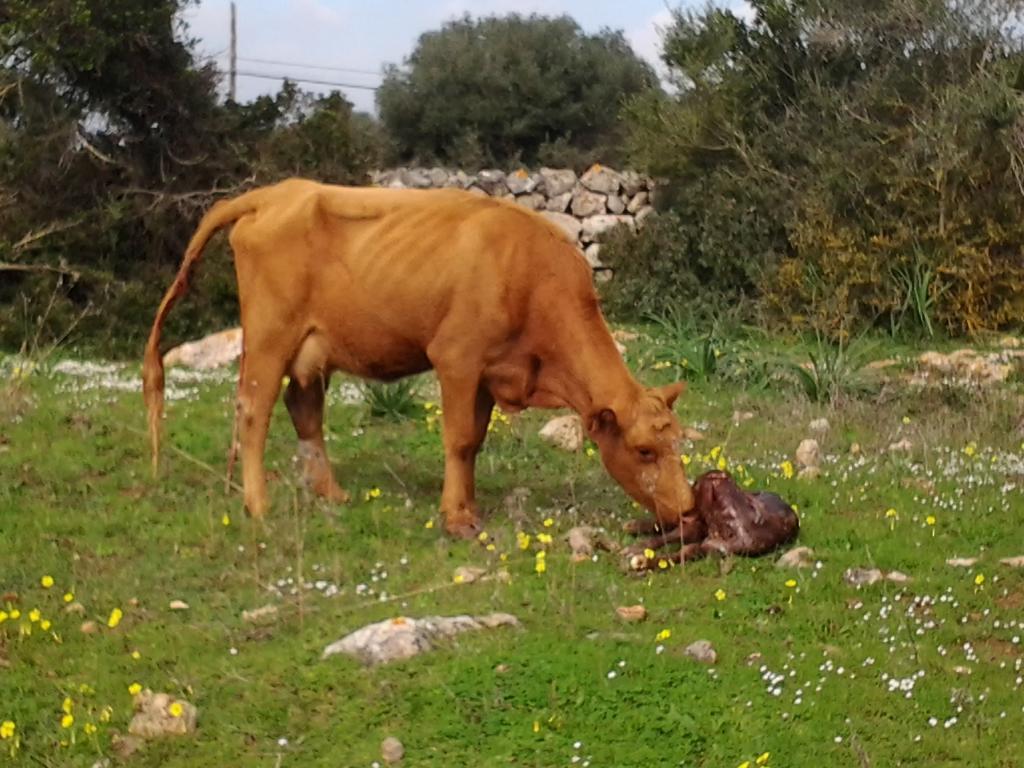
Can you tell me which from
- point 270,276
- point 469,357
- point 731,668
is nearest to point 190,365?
point 270,276

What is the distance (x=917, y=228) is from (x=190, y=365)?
355 inches

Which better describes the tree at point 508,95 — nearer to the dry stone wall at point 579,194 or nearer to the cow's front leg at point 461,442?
the dry stone wall at point 579,194

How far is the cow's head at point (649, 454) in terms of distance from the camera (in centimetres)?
698

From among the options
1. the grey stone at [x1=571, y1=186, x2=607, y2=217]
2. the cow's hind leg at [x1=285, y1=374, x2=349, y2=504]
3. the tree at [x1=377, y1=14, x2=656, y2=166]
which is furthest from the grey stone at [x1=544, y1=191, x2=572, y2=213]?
the cow's hind leg at [x1=285, y1=374, x2=349, y2=504]

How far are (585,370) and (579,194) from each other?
15127 mm

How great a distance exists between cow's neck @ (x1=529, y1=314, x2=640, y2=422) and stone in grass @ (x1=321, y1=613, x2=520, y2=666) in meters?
1.90

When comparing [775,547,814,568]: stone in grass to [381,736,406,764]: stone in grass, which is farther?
[775,547,814,568]: stone in grass

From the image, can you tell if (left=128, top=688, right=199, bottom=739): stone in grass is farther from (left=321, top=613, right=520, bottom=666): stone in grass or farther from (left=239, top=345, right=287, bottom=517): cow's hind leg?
(left=239, top=345, right=287, bottom=517): cow's hind leg

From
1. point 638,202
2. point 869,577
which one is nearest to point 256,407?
point 869,577

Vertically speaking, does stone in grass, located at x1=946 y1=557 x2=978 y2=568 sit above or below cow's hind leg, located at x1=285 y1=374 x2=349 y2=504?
below

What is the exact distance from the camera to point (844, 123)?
17.8m

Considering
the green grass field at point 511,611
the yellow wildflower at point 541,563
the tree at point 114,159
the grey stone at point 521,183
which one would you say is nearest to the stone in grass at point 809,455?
the green grass field at point 511,611

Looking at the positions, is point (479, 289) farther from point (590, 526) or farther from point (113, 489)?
point (113, 489)

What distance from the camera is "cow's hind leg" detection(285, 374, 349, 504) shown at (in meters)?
8.21
